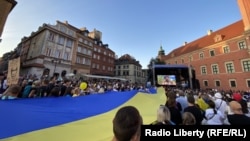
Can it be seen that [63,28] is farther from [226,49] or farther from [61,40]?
[226,49]

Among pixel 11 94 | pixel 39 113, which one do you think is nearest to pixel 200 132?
pixel 39 113

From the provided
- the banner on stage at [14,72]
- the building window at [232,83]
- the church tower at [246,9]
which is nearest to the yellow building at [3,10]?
the banner on stage at [14,72]

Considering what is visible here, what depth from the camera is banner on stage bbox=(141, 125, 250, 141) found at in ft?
6.28

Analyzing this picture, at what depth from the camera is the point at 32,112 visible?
11.3 ft

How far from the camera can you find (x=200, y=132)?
6.69 ft

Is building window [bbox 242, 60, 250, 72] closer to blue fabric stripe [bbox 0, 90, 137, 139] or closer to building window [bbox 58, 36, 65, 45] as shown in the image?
blue fabric stripe [bbox 0, 90, 137, 139]

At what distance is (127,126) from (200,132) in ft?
4.55

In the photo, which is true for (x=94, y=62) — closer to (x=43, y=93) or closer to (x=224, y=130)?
(x=43, y=93)

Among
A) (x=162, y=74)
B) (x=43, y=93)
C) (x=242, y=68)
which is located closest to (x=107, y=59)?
(x=162, y=74)

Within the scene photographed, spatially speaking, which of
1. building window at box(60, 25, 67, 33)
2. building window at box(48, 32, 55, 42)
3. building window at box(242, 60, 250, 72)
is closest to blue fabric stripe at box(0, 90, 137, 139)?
building window at box(48, 32, 55, 42)

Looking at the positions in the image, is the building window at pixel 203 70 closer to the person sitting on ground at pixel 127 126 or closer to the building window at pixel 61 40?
the building window at pixel 61 40

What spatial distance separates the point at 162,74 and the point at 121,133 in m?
19.2

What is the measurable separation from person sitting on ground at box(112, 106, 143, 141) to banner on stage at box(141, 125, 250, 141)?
587mm

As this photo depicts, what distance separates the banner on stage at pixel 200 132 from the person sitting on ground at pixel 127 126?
0.59m
